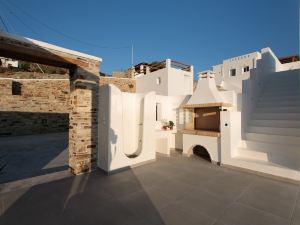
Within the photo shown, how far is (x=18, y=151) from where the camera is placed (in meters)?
7.98

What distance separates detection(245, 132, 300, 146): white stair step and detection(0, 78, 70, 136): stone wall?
48.7 feet

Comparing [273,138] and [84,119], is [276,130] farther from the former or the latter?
[84,119]

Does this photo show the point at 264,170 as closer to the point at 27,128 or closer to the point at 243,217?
the point at 243,217

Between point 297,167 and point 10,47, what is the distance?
7.22 metres

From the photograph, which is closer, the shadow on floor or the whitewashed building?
the shadow on floor

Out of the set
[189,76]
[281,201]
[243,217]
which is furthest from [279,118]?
[189,76]

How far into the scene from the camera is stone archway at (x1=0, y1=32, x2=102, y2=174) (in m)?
4.30

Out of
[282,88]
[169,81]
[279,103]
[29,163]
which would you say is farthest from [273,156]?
[169,81]

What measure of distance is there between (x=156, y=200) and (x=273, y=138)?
14.0ft

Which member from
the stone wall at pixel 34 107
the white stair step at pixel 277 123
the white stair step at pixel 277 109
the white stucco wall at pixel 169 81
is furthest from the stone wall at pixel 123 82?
the white stair step at pixel 277 123

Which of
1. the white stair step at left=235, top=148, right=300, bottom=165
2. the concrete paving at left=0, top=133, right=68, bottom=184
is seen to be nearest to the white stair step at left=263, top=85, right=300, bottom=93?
the white stair step at left=235, top=148, right=300, bottom=165

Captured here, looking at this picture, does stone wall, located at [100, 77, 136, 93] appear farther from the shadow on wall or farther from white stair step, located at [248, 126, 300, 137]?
white stair step, located at [248, 126, 300, 137]

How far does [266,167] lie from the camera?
4.55 metres

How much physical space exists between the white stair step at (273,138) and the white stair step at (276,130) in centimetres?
20
